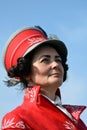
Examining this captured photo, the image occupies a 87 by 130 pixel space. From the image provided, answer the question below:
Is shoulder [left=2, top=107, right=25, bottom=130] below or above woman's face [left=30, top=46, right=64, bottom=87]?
below

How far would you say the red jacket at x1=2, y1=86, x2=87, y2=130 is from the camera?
3766 mm

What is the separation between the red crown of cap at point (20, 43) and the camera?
4.26 m

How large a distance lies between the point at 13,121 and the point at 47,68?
59 cm

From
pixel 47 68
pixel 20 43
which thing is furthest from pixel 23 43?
pixel 47 68

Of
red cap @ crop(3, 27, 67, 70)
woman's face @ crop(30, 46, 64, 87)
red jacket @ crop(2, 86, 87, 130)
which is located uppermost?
red cap @ crop(3, 27, 67, 70)

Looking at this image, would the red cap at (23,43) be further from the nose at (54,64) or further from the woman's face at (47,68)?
the nose at (54,64)

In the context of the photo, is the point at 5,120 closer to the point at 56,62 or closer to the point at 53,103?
the point at 53,103

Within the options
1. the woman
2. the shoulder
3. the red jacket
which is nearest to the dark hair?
the woman

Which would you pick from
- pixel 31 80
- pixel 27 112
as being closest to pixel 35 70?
pixel 31 80

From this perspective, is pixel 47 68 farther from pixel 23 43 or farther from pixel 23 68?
pixel 23 43

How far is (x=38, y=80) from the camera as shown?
13.3 feet

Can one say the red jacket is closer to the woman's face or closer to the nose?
the woman's face

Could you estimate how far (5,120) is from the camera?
12.6 ft

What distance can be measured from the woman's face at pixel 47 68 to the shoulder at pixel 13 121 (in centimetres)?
37
